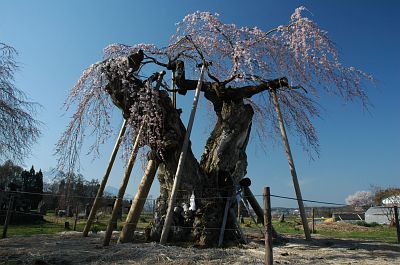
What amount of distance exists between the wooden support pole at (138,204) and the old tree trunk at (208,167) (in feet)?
1.78

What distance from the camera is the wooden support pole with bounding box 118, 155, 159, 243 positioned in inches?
323

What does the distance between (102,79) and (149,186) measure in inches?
111

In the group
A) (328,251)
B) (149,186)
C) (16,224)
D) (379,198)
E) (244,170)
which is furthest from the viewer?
(379,198)

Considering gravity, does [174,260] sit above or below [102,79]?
below

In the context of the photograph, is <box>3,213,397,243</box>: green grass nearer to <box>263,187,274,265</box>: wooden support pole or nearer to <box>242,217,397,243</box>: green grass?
<box>242,217,397,243</box>: green grass

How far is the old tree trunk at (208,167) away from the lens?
8.54 m

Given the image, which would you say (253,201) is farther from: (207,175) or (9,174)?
(9,174)

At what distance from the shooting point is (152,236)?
28.5 feet

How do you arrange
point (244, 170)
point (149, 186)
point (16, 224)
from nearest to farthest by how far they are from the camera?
point (149, 186) < point (244, 170) < point (16, 224)

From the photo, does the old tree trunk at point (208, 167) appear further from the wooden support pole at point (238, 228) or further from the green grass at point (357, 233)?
the green grass at point (357, 233)

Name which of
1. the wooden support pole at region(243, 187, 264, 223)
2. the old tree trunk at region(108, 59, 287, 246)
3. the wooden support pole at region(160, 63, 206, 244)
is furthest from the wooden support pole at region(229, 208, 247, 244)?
the wooden support pole at region(160, 63, 206, 244)

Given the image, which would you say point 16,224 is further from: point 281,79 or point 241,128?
point 281,79

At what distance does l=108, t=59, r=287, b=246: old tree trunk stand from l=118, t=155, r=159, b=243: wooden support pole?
21.4 inches

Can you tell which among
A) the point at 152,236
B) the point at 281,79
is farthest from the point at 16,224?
the point at 281,79
